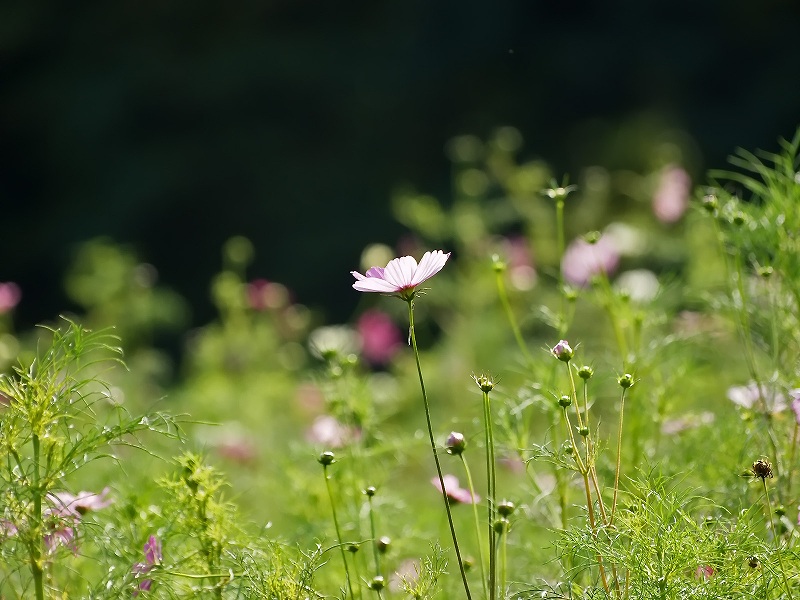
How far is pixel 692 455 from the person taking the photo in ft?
3.48

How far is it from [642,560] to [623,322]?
45 cm

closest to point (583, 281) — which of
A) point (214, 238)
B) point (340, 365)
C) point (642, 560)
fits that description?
point (340, 365)

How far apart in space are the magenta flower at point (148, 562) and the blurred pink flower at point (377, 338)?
202 cm

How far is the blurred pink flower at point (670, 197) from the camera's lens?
251cm

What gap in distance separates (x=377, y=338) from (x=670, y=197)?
0.86 m

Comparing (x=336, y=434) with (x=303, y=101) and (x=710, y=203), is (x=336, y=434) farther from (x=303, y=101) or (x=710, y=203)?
(x=303, y=101)

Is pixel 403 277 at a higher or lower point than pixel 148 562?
higher

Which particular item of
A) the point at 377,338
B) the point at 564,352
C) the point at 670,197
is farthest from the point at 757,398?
the point at 377,338

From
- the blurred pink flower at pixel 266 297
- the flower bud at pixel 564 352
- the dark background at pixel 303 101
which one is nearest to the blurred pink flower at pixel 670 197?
the blurred pink flower at pixel 266 297

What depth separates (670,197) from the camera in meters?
2.54

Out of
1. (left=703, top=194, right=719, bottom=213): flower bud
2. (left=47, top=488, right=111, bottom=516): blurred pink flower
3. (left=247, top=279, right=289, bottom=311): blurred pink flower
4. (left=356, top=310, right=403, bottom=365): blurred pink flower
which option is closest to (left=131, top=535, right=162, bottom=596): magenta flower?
(left=47, top=488, right=111, bottom=516): blurred pink flower

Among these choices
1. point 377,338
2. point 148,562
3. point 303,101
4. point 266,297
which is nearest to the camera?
point 148,562

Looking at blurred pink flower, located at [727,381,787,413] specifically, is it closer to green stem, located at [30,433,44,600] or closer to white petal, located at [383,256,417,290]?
white petal, located at [383,256,417,290]

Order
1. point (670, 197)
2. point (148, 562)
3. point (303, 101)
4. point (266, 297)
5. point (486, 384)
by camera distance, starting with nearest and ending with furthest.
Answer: point (486, 384), point (148, 562), point (670, 197), point (266, 297), point (303, 101)
